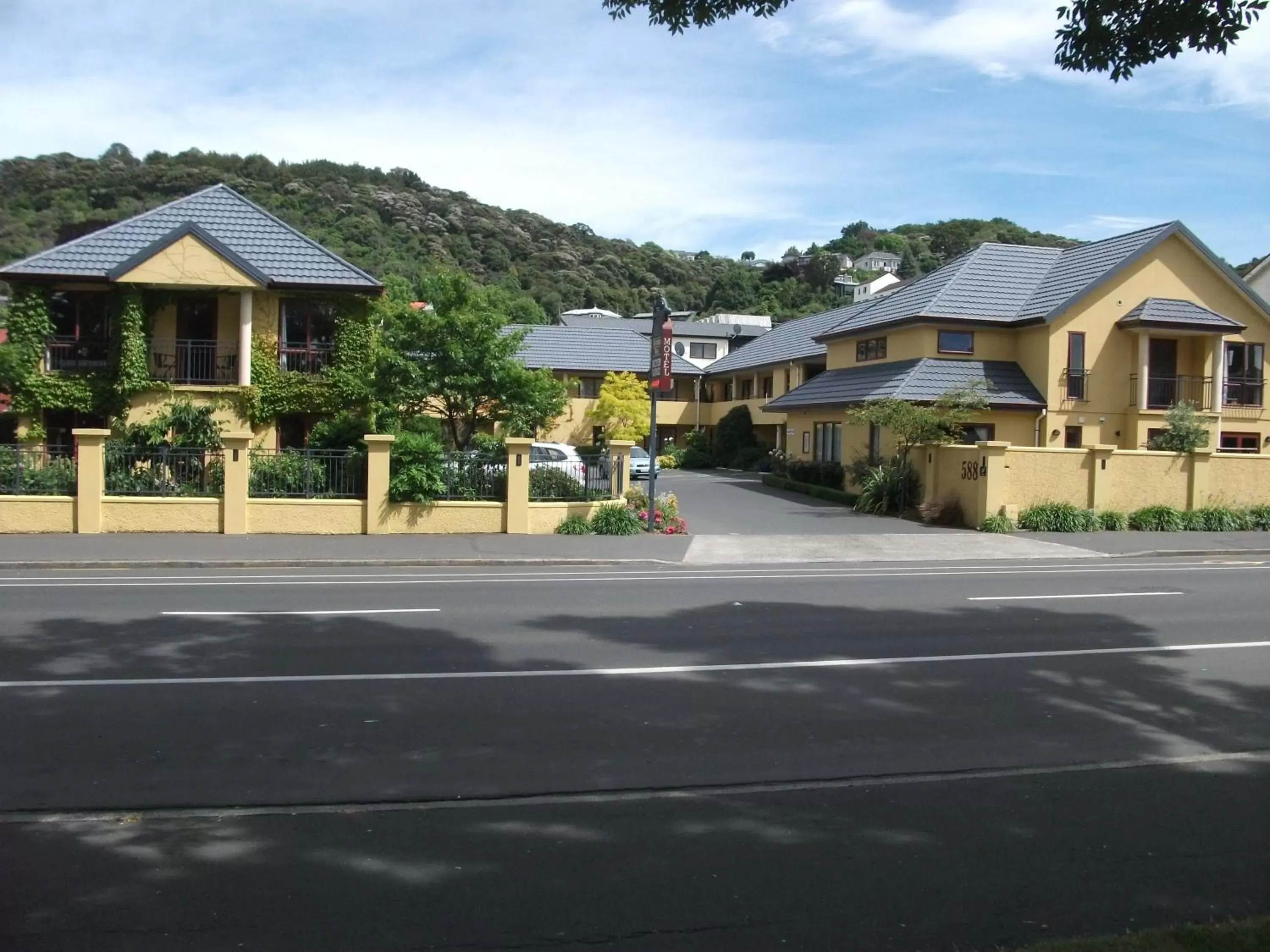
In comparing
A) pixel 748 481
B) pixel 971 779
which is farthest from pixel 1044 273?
pixel 971 779

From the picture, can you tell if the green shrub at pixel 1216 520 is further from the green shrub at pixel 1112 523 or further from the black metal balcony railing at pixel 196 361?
the black metal balcony railing at pixel 196 361

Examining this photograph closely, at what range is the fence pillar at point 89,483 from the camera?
21672 mm

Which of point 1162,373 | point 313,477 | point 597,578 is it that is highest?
point 1162,373

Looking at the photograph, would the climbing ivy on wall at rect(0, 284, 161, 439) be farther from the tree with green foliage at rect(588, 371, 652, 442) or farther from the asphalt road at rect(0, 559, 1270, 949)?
the tree with green foliage at rect(588, 371, 652, 442)

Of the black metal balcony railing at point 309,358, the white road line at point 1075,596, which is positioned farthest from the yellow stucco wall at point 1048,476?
the black metal balcony railing at point 309,358

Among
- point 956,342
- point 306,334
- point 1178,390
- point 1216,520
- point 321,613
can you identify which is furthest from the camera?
point 1178,390

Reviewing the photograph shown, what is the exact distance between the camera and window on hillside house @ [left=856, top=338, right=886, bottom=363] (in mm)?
36000

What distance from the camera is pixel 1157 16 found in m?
7.81

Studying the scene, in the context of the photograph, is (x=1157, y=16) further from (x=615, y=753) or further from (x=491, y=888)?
(x=491, y=888)

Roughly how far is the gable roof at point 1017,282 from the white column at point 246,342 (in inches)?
732

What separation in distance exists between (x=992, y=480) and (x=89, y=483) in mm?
19151

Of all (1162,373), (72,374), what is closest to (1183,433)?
(1162,373)

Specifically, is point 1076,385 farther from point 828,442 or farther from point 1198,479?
point 828,442

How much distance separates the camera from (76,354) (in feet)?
98.8
